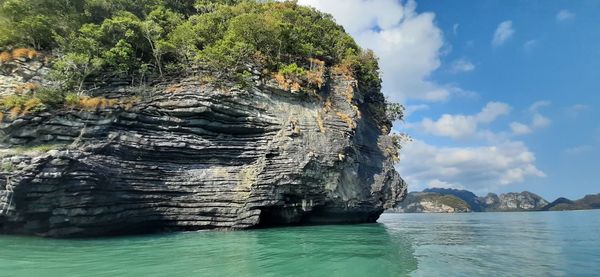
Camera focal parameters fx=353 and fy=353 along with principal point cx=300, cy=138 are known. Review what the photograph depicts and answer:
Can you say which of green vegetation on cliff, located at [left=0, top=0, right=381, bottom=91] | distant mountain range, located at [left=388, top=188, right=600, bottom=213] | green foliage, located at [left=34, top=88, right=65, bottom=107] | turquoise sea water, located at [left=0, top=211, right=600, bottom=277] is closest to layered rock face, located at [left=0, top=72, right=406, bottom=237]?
green foliage, located at [left=34, top=88, right=65, bottom=107]

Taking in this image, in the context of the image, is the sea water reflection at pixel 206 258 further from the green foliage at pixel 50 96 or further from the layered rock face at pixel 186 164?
the green foliage at pixel 50 96

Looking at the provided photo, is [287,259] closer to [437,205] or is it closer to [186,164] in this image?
[186,164]

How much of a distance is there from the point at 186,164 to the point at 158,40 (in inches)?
320

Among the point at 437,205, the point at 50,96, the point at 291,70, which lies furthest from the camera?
the point at 437,205

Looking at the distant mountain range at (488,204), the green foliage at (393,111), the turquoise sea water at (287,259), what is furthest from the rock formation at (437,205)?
the turquoise sea water at (287,259)

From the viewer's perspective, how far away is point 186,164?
19.2 metres

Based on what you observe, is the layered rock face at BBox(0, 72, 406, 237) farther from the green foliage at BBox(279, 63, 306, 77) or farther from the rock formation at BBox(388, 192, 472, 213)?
the rock formation at BBox(388, 192, 472, 213)

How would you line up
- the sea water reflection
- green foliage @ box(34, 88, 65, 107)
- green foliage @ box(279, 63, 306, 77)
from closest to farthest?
the sea water reflection < green foliage @ box(34, 88, 65, 107) < green foliage @ box(279, 63, 306, 77)

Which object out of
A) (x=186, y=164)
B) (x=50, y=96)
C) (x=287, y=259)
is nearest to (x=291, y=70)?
(x=186, y=164)

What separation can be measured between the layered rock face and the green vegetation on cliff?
1794 millimetres

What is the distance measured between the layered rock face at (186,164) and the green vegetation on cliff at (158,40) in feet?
5.89

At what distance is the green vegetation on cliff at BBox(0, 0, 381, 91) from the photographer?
1945cm

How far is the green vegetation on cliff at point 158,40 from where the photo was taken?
19.5 m

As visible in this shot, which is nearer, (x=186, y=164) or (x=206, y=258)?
(x=206, y=258)
